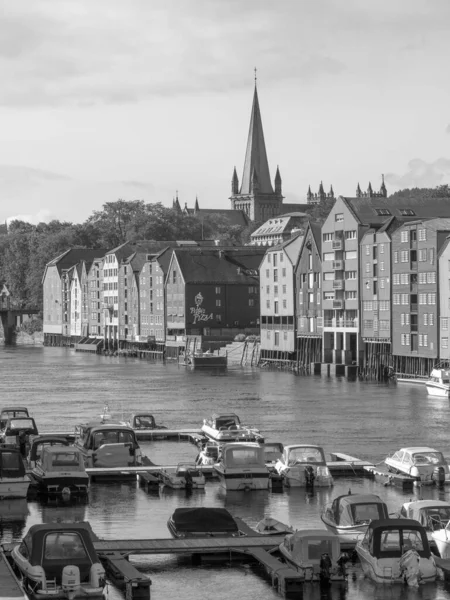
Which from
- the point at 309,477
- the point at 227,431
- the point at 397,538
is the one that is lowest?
the point at 309,477

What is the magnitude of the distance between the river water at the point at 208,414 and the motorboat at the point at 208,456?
3581 millimetres

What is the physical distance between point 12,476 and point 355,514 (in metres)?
14.2

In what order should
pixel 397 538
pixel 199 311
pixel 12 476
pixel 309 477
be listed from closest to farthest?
pixel 397 538
pixel 12 476
pixel 309 477
pixel 199 311

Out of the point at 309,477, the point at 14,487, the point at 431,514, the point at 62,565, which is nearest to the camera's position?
the point at 62,565

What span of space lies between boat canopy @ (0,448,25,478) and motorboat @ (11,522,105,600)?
562 inches

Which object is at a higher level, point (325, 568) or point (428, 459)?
point (428, 459)

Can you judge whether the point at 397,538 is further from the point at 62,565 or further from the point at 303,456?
the point at 303,456

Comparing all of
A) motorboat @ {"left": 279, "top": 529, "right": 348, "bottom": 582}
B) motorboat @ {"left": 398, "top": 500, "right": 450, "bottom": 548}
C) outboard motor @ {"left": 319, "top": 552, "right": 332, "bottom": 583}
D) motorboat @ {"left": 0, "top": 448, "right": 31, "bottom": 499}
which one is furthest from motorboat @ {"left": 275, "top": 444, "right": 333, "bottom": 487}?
outboard motor @ {"left": 319, "top": 552, "right": 332, "bottom": 583}

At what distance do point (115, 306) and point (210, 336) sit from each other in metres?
38.1

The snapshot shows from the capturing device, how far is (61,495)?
4644 centimetres

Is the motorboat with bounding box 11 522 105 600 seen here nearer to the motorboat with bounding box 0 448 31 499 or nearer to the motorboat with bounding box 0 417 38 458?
the motorboat with bounding box 0 448 31 499

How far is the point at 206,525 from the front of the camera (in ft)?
123

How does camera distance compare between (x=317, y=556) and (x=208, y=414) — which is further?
(x=208, y=414)

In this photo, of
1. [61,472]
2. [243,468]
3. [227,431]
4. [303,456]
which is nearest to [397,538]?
[243,468]
